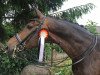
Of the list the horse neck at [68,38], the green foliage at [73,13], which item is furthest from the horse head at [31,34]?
the green foliage at [73,13]

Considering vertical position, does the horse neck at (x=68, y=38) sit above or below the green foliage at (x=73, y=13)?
below

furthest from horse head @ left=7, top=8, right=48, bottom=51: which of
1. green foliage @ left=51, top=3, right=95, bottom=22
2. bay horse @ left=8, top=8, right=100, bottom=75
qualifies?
green foliage @ left=51, top=3, right=95, bottom=22

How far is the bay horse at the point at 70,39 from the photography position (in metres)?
5.25

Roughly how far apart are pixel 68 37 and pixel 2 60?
585 centimetres

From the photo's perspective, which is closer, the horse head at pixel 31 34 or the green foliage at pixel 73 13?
the horse head at pixel 31 34

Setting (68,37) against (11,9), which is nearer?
(68,37)

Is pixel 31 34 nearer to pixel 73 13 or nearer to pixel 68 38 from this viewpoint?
pixel 68 38

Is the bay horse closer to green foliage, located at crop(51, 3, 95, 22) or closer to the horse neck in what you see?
the horse neck

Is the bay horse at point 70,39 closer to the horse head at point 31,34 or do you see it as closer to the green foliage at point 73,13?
the horse head at point 31,34

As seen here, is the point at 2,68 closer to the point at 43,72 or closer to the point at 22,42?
the point at 43,72

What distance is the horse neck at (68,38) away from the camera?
5305 millimetres

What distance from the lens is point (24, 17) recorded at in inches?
353

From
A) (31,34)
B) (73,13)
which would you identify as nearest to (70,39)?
(31,34)

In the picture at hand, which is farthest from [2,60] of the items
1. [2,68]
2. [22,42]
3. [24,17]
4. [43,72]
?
[22,42]
